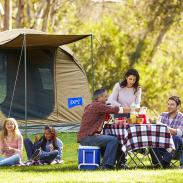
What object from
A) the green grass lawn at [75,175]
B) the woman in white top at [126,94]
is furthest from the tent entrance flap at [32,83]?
the green grass lawn at [75,175]

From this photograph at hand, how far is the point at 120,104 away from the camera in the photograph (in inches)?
409

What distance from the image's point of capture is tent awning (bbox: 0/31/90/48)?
1217 centimetres

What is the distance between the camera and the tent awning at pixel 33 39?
39.9ft

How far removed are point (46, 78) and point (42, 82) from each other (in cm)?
15

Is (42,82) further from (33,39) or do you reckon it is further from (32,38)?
(32,38)

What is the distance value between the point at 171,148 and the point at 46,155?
173cm

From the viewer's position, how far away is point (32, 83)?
550 inches

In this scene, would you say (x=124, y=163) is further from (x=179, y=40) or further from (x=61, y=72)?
(x=179, y=40)

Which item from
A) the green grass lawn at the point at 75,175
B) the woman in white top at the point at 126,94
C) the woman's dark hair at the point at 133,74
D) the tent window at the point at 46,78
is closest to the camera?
the green grass lawn at the point at 75,175

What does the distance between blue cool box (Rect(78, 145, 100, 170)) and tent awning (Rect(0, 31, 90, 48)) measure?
317cm

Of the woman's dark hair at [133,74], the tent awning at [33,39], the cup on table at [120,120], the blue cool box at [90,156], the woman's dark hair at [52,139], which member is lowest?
the blue cool box at [90,156]

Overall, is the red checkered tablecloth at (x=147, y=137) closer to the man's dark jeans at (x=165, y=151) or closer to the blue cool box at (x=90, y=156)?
the man's dark jeans at (x=165, y=151)

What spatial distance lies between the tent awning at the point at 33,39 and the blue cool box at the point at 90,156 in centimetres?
317

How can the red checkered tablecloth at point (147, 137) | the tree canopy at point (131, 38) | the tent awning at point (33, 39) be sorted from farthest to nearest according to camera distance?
the tree canopy at point (131, 38)
the tent awning at point (33, 39)
the red checkered tablecloth at point (147, 137)
